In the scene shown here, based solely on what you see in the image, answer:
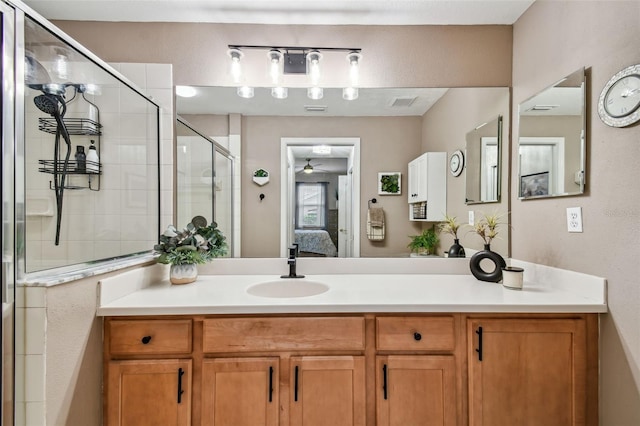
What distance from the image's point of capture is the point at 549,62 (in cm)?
148

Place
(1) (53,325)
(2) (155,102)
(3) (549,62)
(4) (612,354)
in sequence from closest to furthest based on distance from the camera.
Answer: (1) (53,325)
(4) (612,354)
(3) (549,62)
(2) (155,102)

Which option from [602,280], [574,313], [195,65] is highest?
[195,65]

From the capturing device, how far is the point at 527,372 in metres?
1.20

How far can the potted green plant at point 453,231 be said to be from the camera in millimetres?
1832

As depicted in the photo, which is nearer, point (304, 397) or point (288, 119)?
point (304, 397)

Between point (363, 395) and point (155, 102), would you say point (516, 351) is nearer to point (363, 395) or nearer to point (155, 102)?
point (363, 395)

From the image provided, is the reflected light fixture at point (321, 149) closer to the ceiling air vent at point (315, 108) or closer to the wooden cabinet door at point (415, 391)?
the ceiling air vent at point (315, 108)

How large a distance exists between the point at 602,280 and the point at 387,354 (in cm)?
93

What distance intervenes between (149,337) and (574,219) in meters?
1.91

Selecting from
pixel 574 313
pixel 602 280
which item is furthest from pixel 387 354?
pixel 602 280

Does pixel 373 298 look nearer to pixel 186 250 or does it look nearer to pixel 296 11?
pixel 186 250

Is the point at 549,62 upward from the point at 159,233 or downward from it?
upward

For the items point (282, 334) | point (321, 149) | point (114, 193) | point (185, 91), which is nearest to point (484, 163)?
point (321, 149)

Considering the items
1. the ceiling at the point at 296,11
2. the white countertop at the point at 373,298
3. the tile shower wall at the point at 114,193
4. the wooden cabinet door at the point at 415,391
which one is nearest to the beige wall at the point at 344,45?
the ceiling at the point at 296,11
